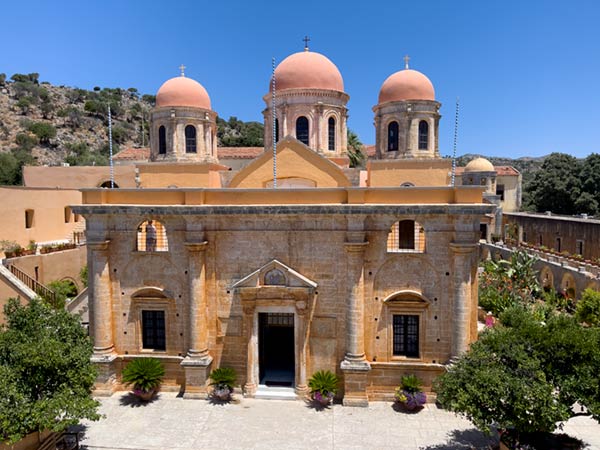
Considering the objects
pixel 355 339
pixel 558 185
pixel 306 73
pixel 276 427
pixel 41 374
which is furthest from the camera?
pixel 558 185

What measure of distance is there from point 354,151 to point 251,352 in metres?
22.8

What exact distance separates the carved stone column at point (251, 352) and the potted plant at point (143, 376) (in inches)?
103

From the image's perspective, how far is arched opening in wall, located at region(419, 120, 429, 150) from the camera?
59.2 ft

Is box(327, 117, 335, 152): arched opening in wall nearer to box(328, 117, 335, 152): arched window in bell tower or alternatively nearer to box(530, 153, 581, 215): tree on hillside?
box(328, 117, 335, 152): arched window in bell tower

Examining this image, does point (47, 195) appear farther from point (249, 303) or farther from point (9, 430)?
point (9, 430)

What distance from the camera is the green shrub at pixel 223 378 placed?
40.4 feet

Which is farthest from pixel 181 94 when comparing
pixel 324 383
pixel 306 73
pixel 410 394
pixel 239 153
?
pixel 410 394

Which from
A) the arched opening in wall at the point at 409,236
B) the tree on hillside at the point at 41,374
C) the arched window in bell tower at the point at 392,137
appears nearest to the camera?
the tree on hillside at the point at 41,374

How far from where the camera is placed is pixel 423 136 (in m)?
18.1

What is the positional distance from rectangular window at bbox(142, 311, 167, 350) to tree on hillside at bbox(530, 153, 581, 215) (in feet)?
157

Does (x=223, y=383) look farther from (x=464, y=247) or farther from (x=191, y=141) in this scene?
(x=191, y=141)

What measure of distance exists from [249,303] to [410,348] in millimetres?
5025

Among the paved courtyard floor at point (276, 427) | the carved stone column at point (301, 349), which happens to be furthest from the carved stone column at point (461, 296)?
the carved stone column at point (301, 349)

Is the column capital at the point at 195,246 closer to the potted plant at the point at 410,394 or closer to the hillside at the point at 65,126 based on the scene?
the potted plant at the point at 410,394
